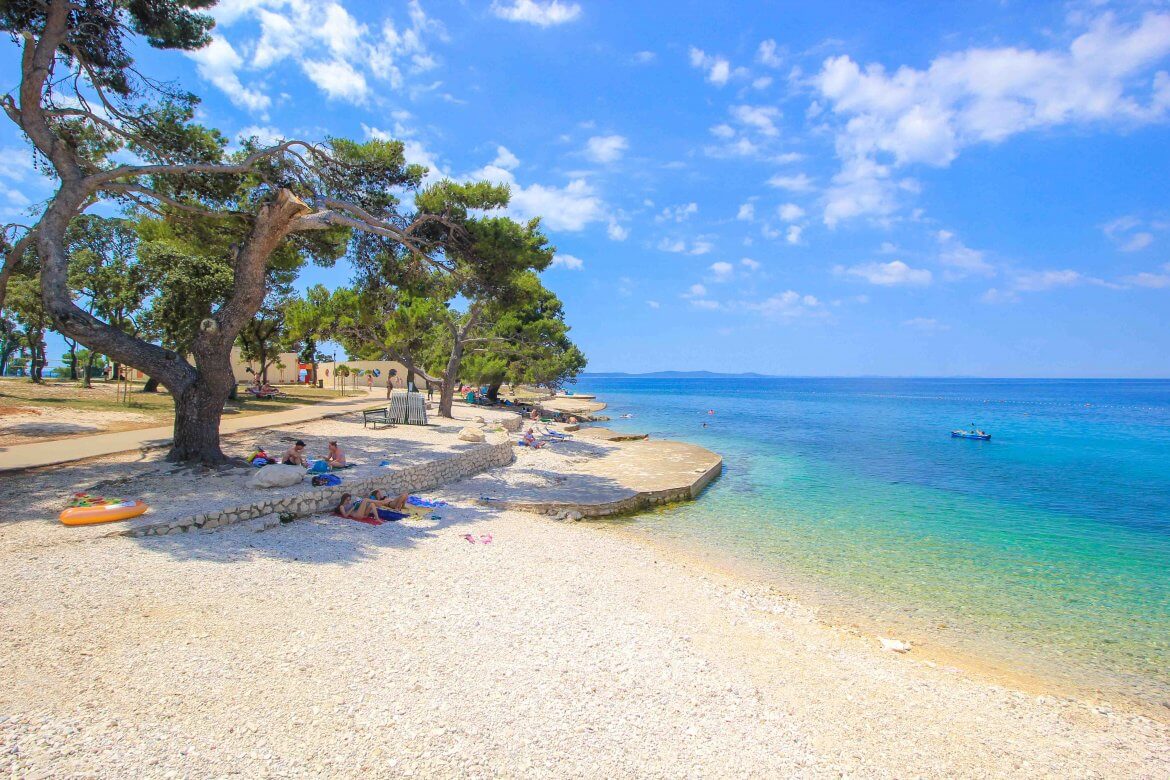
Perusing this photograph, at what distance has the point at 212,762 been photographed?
3.62 meters

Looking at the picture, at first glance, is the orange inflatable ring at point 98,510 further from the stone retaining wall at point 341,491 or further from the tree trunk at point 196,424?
the tree trunk at point 196,424

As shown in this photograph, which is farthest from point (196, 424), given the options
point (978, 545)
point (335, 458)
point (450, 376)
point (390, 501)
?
point (978, 545)

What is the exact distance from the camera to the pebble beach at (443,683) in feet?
12.9

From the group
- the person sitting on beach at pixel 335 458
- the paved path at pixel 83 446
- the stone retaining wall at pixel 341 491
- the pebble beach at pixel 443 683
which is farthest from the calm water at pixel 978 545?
the paved path at pixel 83 446

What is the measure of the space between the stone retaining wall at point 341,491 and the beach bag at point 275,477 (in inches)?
17.0

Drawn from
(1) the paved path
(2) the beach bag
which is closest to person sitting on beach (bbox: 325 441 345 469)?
(2) the beach bag

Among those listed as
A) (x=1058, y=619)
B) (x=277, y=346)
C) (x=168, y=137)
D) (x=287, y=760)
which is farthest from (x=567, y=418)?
(x=287, y=760)

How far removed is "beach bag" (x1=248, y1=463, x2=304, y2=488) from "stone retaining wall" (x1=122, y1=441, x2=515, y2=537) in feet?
1.42

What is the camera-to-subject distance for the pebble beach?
12.9ft

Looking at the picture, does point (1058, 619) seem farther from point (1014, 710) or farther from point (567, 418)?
point (567, 418)

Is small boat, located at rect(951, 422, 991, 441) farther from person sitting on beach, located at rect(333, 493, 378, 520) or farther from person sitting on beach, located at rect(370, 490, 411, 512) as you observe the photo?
person sitting on beach, located at rect(333, 493, 378, 520)

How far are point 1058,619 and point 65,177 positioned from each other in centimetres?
1717

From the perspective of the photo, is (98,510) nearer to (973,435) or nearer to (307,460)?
(307,460)

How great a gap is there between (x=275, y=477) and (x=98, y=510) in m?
2.38
